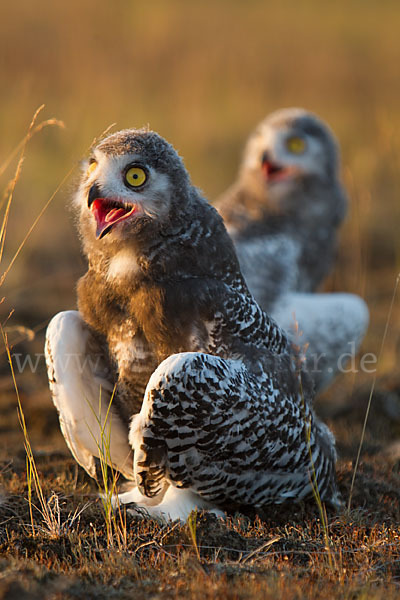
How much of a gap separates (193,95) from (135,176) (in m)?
13.0

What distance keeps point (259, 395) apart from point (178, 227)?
3.43ft

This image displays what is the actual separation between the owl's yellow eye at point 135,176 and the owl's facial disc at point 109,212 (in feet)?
0.37

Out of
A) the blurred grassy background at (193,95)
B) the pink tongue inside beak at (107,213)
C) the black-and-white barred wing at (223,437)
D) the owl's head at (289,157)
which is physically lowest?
the black-and-white barred wing at (223,437)

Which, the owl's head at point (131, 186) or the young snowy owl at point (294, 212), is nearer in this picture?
the owl's head at point (131, 186)

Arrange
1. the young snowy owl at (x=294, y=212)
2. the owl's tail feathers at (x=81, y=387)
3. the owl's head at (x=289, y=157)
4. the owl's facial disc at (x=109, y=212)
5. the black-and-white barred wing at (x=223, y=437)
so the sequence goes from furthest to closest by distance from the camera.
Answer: the owl's head at (x=289, y=157), the young snowy owl at (x=294, y=212), the owl's tail feathers at (x=81, y=387), the owl's facial disc at (x=109, y=212), the black-and-white barred wing at (x=223, y=437)

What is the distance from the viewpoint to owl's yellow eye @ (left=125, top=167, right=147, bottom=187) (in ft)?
12.3

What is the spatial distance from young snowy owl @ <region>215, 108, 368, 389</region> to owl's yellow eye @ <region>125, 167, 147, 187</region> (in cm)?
319

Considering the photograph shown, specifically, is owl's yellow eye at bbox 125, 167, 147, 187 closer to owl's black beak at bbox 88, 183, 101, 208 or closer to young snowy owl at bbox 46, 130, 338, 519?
young snowy owl at bbox 46, 130, 338, 519

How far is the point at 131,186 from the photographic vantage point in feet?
12.4

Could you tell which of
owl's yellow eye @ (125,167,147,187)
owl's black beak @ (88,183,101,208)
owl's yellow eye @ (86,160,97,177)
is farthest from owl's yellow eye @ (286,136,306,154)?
owl's black beak @ (88,183,101,208)

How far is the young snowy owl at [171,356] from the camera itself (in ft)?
12.3

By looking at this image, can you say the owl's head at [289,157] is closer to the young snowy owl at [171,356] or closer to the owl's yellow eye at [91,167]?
the young snowy owl at [171,356]

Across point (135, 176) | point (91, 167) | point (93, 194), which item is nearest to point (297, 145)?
point (91, 167)

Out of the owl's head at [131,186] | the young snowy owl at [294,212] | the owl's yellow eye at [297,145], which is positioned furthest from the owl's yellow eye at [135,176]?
the owl's yellow eye at [297,145]
